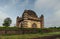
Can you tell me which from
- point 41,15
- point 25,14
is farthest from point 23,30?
point 41,15

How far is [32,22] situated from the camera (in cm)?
5462

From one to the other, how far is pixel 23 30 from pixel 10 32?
3.70 m

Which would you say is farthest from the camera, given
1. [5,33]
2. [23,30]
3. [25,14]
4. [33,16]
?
[33,16]

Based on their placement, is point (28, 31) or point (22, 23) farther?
point (22, 23)

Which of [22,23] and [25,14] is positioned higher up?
[25,14]

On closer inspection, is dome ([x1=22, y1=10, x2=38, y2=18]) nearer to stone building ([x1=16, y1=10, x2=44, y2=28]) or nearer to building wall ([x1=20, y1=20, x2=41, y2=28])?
stone building ([x1=16, y1=10, x2=44, y2=28])

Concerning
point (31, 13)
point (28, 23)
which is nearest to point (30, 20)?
point (28, 23)

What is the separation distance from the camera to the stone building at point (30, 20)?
50.9m

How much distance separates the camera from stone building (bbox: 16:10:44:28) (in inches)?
2004

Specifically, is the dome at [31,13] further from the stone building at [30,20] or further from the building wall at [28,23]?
the building wall at [28,23]

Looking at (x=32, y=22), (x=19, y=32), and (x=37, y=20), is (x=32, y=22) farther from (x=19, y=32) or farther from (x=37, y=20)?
(x=19, y=32)

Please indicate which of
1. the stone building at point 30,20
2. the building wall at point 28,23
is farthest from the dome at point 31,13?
the building wall at point 28,23

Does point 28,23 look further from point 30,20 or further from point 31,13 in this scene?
point 31,13

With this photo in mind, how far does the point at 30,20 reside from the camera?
53312 mm
